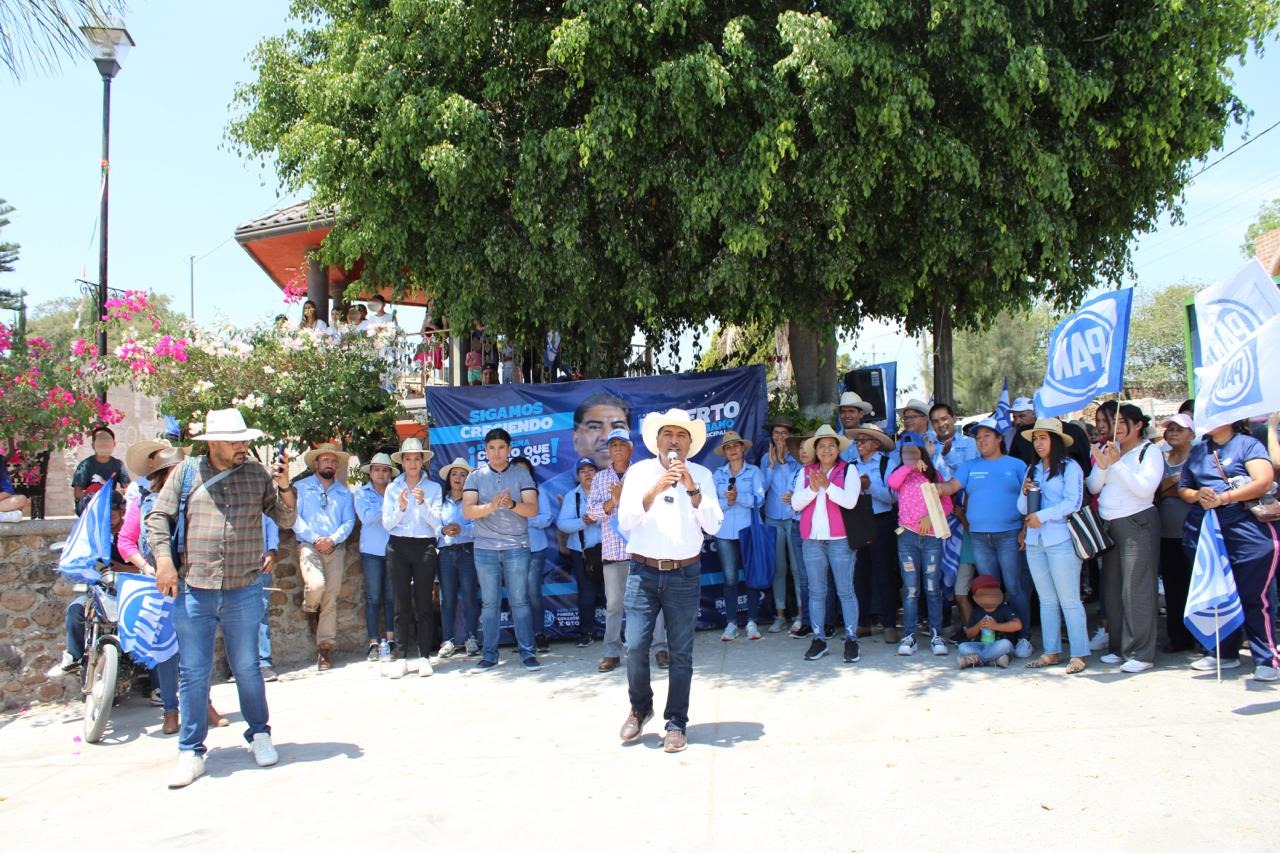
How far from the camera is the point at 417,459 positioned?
27.8ft

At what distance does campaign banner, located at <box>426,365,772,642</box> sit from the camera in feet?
30.2

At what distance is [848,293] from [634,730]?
5169mm

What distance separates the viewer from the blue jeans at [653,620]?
5719 millimetres

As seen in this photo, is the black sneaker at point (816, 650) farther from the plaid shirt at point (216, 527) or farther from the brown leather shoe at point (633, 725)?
the plaid shirt at point (216, 527)

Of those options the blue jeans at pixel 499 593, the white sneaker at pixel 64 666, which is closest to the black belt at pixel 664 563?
the blue jeans at pixel 499 593

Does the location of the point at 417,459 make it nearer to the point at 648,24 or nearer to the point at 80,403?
the point at 80,403

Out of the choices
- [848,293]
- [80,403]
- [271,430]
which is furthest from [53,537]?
[848,293]

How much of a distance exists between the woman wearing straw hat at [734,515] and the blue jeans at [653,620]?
9.21 feet

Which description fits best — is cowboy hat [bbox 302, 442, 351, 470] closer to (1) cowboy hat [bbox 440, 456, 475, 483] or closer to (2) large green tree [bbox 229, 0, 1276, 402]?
(1) cowboy hat [bbox 440, 456, 475, 483]

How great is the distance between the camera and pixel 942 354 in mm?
12047

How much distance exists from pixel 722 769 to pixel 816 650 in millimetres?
2629

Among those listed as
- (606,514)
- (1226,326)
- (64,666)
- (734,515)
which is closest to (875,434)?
(734,515)

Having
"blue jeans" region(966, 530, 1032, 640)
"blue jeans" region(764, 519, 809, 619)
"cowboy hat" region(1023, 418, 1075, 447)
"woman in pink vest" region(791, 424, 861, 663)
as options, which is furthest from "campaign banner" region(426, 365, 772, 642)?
"cowboy hat" region(1023, 418, 1075, 447)

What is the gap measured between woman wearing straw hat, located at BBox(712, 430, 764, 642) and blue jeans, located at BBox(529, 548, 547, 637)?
64.4 inches
